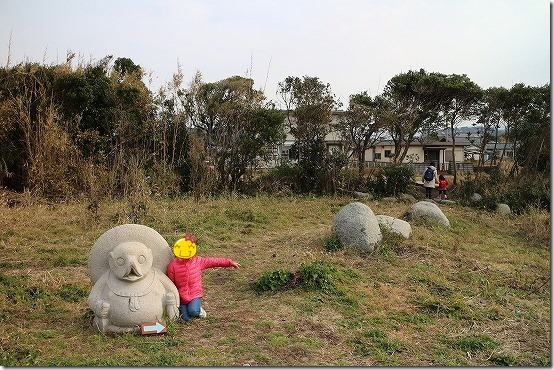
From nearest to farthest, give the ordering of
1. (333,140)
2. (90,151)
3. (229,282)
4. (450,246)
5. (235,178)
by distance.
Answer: (229,282) < (450,246) < (90,151) < (235,178) < (333,140)

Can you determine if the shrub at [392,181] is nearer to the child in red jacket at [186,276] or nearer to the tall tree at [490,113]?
the tall tree at [490,113]

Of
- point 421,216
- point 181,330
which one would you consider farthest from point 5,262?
point 421,216

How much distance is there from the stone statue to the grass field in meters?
0.17

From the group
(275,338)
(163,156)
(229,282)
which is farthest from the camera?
(163,156)

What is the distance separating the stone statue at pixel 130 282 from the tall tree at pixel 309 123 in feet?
32.8

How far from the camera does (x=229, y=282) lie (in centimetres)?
611

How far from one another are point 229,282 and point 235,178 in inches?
324

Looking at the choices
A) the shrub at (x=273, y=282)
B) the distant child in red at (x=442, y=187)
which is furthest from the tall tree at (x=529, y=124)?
the shrub at (x=273, y=282)

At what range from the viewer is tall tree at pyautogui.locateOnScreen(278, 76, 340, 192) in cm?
1455

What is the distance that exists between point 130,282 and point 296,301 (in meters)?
1.68

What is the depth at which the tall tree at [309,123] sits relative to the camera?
47.8 feet

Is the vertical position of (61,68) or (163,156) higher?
(61,68)

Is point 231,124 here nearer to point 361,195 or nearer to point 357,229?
point 361,195

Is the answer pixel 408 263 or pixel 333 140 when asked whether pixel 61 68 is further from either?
pixel 408 263
